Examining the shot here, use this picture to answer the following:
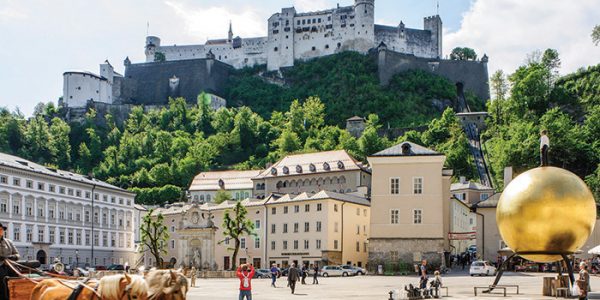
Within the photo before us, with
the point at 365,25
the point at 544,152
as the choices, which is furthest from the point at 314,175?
the point at 544,152

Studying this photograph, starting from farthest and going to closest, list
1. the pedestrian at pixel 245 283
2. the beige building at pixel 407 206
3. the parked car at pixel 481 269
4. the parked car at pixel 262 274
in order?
the parked car at pixel 262 274, the beige building at pixel 407 206, the parked car at pixel 481 269, the pedestrian at pixel 245 283

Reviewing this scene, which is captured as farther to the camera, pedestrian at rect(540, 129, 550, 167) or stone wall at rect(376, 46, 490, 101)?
stone wall at rect(376, 46, 490, 101)

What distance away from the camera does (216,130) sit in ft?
435

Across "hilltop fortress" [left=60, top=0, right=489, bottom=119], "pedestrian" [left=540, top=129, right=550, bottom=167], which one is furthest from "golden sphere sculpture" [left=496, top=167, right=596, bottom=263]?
"hilltop fortress" [left=60, top=0, right=489, bottom=119]

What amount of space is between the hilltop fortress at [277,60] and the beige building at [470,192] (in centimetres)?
5565

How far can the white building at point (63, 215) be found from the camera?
2603 inches

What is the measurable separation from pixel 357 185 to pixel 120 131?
236 feet

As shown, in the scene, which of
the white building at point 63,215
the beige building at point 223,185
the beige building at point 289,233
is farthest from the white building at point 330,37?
the beige building at point 289,233

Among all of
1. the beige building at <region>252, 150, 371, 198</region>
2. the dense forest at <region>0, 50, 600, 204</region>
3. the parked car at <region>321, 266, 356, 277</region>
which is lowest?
the parked car at <region>321, 266, 356, 277</region>

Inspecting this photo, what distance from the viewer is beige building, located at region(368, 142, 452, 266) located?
162ft

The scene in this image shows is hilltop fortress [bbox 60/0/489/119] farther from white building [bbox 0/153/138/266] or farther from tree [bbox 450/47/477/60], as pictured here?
white building [bbox 0/153/138/266]

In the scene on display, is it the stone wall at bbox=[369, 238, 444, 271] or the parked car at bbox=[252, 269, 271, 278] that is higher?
the stone wall at bbox=[369, 238, 444, 271]

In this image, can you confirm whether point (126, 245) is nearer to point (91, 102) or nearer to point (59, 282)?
point (91, 102)

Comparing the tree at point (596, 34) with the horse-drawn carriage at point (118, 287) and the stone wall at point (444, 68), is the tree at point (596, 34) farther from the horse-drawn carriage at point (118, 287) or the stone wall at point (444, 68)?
the horse-drawn carriage at point (118, 287)
